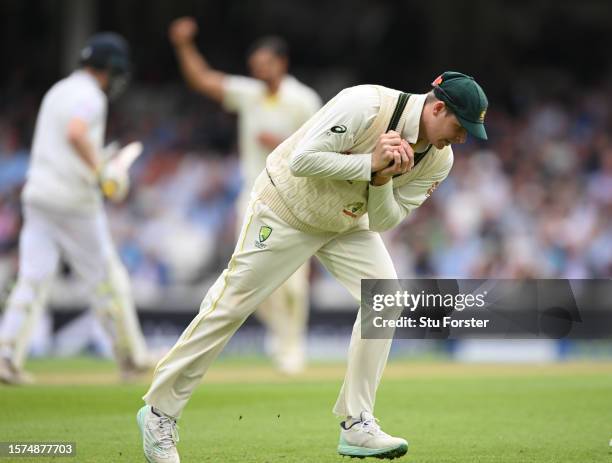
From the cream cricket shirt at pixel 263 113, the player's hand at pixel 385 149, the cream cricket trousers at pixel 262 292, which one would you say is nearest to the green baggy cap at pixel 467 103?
the player's hand at pixel 385 149

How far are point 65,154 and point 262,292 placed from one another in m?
4.10

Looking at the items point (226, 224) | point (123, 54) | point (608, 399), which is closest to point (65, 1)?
Answer: point (226, 224)

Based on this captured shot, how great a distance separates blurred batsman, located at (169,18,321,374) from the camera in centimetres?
1127

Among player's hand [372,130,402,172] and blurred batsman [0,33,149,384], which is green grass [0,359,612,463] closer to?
blurred batsman [0,33,149,384]

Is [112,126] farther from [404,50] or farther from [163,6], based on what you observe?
[404,50]

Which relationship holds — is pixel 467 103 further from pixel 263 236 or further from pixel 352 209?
pixel 263 236

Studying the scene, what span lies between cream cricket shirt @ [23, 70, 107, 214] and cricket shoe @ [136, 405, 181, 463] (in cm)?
398

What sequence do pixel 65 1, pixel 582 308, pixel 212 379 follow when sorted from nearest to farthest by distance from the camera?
pixel 582 308 → pixel 212 379 → pixel 65 1

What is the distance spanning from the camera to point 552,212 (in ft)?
56.2

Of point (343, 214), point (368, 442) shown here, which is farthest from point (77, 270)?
point (368, 442)

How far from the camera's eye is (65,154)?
9414mm

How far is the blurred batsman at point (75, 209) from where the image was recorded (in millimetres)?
9180

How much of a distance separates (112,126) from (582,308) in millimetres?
15451

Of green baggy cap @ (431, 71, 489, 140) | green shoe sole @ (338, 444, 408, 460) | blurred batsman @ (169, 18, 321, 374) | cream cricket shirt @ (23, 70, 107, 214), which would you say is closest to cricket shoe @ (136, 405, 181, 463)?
green shoe sole @ (338, 444, 408, 460)
